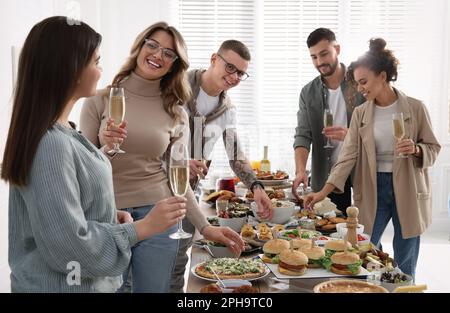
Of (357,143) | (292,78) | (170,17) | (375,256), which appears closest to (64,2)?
(170,17)

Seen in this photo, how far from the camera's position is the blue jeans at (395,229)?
10.6ft

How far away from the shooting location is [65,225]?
125cm

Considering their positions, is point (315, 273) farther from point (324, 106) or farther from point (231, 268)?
point (324, 106)

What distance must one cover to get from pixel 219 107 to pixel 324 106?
985 mm

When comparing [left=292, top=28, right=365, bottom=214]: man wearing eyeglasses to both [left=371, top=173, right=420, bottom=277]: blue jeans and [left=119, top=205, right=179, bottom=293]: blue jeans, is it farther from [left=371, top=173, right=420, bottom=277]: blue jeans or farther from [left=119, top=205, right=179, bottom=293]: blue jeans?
[left=119, top=205, right=179, bottom=293]: blue jeans

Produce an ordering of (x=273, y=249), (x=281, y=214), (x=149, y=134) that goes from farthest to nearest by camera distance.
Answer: (x=281, y=214) → (x=149, y=134) → (x=273, y=249)

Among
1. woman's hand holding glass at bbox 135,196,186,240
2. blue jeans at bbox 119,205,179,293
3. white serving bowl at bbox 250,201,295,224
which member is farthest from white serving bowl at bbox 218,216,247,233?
woman's hand holding glass at bbox 135,196,186,240

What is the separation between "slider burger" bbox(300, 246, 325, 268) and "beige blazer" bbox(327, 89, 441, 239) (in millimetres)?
1325

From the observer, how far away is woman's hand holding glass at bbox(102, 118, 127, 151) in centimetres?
202

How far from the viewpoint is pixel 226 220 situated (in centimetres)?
241

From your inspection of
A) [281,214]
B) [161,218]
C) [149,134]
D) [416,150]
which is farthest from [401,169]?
[161,218]

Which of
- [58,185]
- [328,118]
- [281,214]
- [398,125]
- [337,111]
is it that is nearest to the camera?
[58,185]
